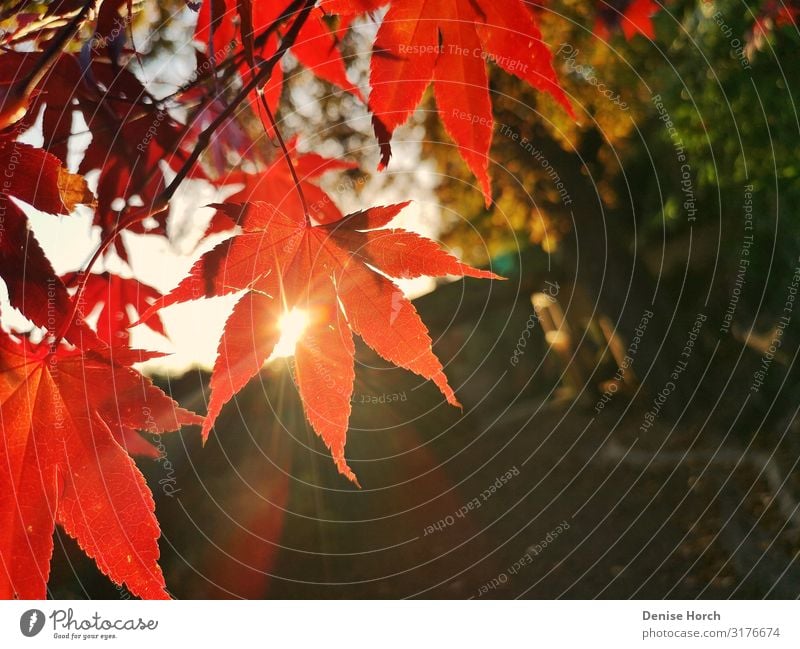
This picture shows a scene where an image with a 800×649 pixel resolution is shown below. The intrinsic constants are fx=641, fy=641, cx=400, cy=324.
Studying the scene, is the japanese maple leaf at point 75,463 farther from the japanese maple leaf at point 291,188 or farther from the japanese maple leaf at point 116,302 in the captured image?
the japanese maple leaf at point 291,188

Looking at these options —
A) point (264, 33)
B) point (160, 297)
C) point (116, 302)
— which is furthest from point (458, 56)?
point (116, 302)

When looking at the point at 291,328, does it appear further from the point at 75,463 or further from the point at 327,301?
the point at 75,463

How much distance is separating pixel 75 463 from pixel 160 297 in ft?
Result: 0.45

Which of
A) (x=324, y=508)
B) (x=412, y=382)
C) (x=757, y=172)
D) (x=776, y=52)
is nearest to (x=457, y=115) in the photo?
(x=776, y=52)

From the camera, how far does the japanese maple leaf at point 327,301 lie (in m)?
0.47

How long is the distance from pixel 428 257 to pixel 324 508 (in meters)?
2.36

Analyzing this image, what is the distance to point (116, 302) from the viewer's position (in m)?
0.64

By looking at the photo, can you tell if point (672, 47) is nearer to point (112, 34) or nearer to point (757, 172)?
point (757, 172)

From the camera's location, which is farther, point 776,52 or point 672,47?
point 672,47

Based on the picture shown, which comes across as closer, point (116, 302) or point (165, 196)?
point (165, 196)

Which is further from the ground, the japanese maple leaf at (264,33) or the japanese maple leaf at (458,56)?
the japanese maple leaf at (264,33)

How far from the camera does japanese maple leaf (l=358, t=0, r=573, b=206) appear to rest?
1.59 ft

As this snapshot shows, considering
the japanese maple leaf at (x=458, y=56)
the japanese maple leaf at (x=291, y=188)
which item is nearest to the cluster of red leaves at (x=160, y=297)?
the japanese maple leaf at (x=458, y=56)

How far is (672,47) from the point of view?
2250mm
